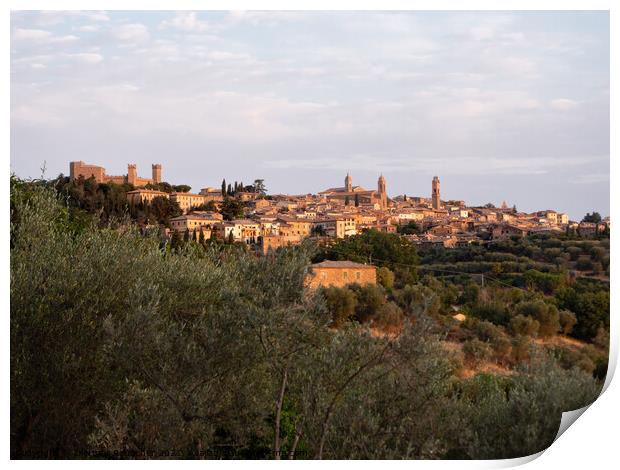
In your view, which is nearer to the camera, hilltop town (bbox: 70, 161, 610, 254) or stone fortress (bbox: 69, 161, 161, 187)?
hilltop town (bbox: 70, 161, 610, 254)

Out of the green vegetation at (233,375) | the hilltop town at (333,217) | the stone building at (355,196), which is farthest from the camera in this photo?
the stone building at (355,196)

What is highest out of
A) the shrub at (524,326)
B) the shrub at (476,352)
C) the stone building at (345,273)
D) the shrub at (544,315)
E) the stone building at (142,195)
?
the stone building at (142,195)

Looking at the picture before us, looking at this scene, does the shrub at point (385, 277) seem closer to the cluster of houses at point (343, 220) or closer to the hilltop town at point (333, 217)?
the cluster of houses at point (343, 220)

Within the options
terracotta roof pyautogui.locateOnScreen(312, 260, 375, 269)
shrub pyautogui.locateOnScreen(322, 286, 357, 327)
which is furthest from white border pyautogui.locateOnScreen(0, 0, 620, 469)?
terracotta roof pyautogui.locateOnScreen(312, 260, 375, 269)

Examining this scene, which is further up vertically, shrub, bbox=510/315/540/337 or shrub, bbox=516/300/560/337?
shrub, bbox=516/300/560/337

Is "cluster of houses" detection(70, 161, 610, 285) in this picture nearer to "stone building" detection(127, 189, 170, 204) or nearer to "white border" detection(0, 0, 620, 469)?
"stone building" detection(127, 189, 170, 204)

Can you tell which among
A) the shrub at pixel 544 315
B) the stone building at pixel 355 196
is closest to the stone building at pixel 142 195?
the stone building at pixel 355 196
